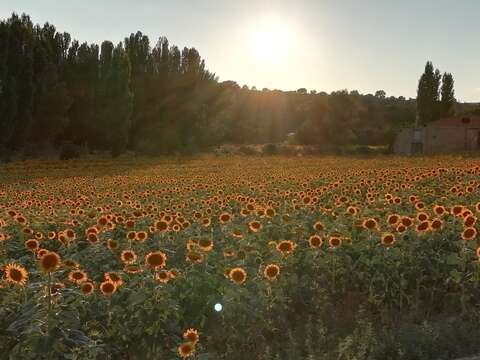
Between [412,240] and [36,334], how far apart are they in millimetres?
3912

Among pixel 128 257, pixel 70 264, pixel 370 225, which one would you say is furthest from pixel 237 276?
pixel 370 225

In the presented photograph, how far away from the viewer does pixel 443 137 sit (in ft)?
177

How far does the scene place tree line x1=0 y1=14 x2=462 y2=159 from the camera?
38.6 metres

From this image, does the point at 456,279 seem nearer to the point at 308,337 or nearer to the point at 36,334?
the point at 308,337

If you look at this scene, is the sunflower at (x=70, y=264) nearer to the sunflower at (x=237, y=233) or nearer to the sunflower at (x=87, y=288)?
the sunflower at (x=87, y=288)

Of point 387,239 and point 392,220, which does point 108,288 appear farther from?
point 392,220

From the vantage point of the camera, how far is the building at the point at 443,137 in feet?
175

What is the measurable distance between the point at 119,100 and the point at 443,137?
29.2 m

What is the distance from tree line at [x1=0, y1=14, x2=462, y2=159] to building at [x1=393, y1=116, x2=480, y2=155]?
25.4 feet

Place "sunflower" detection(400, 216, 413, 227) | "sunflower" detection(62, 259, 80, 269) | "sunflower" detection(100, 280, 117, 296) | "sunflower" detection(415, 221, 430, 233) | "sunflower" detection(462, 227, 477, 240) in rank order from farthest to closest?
1. "sunflower" detection(400, 216, 413, 227)
2. "sunflower" detection(415, 221, 430, 233)
3. "sunflower" detection(462, 227, 477, 240)
4. "sunflower" detection(62, 259, 80, 269)
5. "sunflower" detection(100, 280, 117, 296)

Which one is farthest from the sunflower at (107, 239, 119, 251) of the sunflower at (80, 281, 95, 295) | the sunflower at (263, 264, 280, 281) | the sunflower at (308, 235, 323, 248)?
the sunflower at (308, 235, 323, 248)

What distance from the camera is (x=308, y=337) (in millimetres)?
4895

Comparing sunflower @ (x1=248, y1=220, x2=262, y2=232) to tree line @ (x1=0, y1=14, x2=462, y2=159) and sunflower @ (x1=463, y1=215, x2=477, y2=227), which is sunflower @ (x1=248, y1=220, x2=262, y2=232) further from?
tree line @ (x1=0, y1=14, x2=462, y2=159)

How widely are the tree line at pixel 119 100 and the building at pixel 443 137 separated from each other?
776 cm
